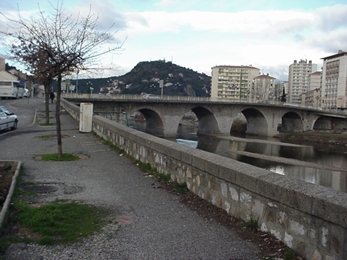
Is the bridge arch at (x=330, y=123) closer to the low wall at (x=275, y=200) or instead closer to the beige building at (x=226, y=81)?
the beige building at (x=226, y=81)

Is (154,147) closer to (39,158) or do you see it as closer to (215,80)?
(39,158)

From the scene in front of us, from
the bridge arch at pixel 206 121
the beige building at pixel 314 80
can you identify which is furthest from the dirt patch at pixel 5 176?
the beige building at pixel 314 80

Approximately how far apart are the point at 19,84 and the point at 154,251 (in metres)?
60.0

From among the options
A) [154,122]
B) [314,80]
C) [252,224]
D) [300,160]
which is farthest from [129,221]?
[314,80]

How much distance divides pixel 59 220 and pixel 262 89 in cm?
15426

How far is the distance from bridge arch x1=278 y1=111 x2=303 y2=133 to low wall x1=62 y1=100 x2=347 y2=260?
80713 millimetres

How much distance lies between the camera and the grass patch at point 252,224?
4937 mm

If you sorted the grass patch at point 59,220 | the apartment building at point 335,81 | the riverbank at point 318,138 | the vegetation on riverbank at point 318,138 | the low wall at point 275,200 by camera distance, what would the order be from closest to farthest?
the low wall at point 275,200 → the grass patch at point 59,220 → the riverbank at point 318,138 → the vegetation on riverbank at point 318,138 → the apartment building at point 335,81

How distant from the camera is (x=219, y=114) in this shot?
71.7m

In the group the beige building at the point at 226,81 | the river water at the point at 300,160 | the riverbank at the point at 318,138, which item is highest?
the beige building at the point at 226,81

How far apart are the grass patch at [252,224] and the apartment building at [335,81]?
388ft

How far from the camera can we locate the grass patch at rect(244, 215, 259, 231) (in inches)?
194

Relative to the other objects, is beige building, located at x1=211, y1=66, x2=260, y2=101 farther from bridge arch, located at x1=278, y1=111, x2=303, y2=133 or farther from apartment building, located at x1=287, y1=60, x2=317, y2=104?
bridge arch, located at x1=278, y1=111, x2=303, y2=133

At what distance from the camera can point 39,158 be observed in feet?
36.3
